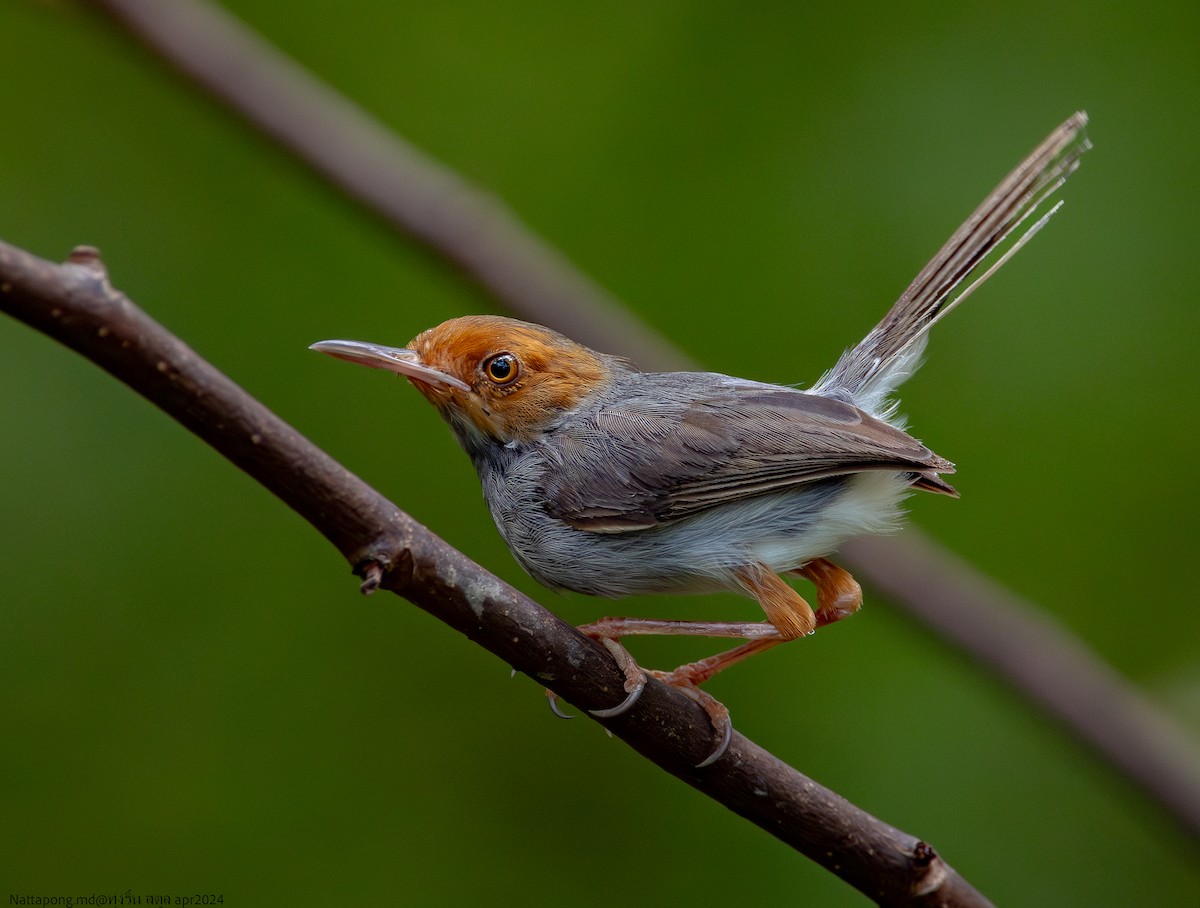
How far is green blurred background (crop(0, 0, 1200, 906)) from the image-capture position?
4.49 meters

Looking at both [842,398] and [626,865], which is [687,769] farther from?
[626,865]

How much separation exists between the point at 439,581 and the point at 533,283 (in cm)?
204

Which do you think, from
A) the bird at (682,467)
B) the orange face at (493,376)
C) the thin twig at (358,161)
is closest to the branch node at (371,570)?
the bird at (682,467)

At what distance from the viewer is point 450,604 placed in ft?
7.80

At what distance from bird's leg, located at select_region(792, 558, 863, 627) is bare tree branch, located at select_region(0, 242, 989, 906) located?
70 centimetres

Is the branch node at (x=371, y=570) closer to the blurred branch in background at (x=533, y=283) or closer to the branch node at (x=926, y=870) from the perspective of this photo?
the branch node at (x=926, y=870)

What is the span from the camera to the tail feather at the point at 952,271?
3504mm

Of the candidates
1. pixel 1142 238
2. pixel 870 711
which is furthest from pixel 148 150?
pixel 1142 238

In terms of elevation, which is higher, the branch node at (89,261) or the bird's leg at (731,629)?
the bird's leg at (731,629)

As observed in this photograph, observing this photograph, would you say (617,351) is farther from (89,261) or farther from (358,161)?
(89,261)

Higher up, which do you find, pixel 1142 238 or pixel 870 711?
pixel 1142 238

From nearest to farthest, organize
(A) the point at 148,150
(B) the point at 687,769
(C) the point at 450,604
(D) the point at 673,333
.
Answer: (C) the point at 450,604 → (B) the point at 687,769 → (A) the point at 148,150 → (D) the point at 673,333

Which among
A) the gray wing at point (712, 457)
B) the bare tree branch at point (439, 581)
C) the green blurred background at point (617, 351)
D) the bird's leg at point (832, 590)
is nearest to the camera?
the bare tree branch at point (439, 581)

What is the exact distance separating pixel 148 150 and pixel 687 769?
149 inches
